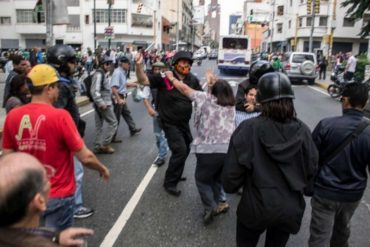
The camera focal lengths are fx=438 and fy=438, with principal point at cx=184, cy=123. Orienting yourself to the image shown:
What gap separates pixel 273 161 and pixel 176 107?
284 cm

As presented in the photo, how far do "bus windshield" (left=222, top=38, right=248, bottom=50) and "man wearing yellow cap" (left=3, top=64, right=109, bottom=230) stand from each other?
28.6 metres

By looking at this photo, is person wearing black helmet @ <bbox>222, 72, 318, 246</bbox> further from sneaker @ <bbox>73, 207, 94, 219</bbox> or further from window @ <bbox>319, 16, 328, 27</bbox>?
window @ <bbox>319, 16, 328, 27</bbox>

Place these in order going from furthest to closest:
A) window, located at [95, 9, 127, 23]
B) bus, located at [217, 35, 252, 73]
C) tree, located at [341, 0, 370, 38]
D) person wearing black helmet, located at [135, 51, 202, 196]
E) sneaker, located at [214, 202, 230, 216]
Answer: window, located at [95, 9, 127, 23], bus, located at [217, 35, 252, 73], tree, located at [341, 0, 370, 38], person wearing black helmet, located at [135, 51, 202, 196], sneaker, located at [214, 202, 230, 216]

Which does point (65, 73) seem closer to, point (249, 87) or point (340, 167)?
point (249, 87)

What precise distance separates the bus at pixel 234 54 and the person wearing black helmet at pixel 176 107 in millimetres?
24532

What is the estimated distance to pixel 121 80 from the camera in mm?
8859

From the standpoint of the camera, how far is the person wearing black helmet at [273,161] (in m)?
2.78

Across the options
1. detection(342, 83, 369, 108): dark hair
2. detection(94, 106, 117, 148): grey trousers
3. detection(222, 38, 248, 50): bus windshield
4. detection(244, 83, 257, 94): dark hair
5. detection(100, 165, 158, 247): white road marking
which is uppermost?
detection(222, 38, 248, 50): bus windshield

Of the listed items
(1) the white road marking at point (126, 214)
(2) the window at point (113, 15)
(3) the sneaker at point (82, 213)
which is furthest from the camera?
(2) the window at point (113, 15)

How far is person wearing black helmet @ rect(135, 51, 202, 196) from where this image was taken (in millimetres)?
5343

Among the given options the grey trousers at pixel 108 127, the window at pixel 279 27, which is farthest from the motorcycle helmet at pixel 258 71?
the window at pixel 279 27

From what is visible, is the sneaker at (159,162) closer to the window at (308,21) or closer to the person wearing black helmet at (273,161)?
the person wearing black helmet at (273,161)

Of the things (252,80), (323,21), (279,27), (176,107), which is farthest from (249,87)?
(279,27)

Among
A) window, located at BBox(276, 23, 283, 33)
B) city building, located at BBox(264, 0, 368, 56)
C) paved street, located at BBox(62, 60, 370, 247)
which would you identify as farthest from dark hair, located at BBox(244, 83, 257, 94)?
window, located at BBox(276, 23, 283, 33)
